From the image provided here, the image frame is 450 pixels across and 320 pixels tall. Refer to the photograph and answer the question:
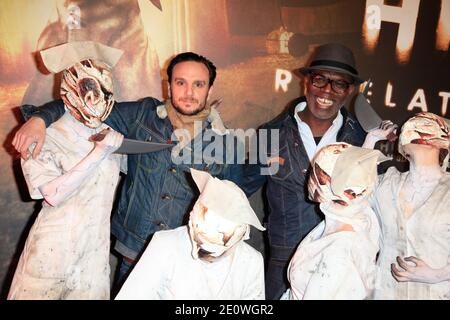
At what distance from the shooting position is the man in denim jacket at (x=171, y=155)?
3330 millimetres

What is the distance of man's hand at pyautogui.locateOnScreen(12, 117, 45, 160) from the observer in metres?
2.81

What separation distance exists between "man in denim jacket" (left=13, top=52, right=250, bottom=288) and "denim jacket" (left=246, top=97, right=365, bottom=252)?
1.70 ft

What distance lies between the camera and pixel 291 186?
11.9ft

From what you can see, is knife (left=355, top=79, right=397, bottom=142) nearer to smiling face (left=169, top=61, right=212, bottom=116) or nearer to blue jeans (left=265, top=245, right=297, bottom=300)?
blue jeans (left=265, top=245, right=297, bottom=300)

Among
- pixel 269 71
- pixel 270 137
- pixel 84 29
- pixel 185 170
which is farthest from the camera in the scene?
pixel 269 71

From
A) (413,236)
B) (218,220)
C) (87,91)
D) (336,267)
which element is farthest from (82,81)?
(413,236)

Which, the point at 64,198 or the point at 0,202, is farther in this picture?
the point at 0,202

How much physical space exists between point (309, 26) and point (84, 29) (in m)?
2.29

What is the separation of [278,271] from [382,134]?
1.30 meters

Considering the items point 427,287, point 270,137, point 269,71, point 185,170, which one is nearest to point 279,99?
point 269,71

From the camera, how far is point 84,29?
4605 millimetres

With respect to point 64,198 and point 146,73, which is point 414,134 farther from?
point 146,73

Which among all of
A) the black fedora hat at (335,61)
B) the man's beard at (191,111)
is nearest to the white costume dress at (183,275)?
the man's beard at (191,111)

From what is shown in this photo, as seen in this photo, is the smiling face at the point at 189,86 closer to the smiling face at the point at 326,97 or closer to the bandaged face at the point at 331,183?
the smiling face at the point at 326,97
